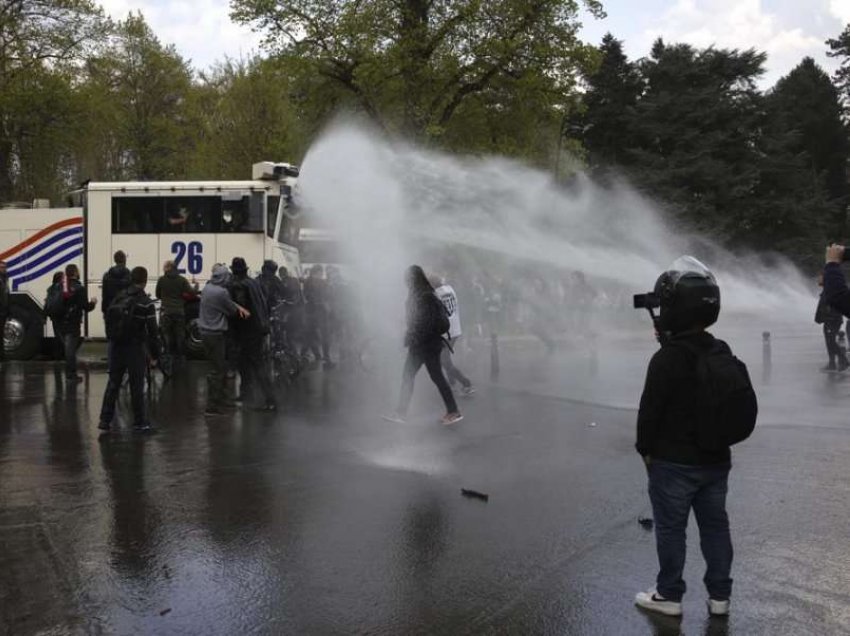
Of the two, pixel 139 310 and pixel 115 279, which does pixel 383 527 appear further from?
pixel 115 279

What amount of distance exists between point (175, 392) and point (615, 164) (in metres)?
30.9

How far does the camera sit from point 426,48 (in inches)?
1030

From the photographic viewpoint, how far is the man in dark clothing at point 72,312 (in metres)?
12.7

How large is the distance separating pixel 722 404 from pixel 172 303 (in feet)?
40.6

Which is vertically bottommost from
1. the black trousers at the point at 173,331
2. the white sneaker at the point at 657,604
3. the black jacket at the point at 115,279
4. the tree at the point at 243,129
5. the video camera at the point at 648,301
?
the white sneaker at the point at 657,604

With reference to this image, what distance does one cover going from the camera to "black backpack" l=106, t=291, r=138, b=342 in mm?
8883

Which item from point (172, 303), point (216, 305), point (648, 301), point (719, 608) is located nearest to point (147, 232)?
point (172, 303)

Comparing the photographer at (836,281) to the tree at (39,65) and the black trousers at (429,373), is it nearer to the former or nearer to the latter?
the black trousers at (429,373)

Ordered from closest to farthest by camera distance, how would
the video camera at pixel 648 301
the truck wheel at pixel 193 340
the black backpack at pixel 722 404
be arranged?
the black backpack at pixel 722 404 → the video camera at pixel 648 301 → the truck wheel at pixel 193 340

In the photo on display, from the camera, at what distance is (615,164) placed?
39.6 metres

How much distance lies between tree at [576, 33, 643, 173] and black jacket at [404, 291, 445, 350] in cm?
3256

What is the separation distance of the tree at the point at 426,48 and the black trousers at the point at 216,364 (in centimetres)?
1633

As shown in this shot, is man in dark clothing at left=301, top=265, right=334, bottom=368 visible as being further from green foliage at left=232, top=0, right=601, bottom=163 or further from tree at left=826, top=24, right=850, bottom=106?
tree at left=826, top=24, right=850, bottom=106

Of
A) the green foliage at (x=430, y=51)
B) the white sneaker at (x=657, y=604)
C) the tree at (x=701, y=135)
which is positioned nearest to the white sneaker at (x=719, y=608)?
the white sneaker at (x=657, y=604)
